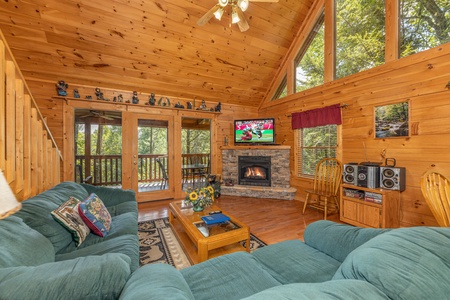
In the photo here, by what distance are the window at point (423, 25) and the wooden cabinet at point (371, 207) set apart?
2174mm

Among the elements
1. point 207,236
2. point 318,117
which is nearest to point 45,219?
point 207,236

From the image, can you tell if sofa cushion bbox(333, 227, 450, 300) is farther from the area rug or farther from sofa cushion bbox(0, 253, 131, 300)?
the area rug

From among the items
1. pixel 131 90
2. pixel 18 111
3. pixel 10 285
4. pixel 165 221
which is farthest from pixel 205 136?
pixel 10 285

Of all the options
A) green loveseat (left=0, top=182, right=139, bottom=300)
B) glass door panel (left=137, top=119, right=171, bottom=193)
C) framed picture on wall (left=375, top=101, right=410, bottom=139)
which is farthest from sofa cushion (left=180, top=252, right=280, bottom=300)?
glass door panel (left=137, top=119, right=171, bottom=193)

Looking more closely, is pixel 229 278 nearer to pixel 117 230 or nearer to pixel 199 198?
pixel 117 230

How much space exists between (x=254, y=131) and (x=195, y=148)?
1699mm

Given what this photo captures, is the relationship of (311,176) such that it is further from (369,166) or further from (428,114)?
(428,114)

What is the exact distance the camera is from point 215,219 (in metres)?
2.21

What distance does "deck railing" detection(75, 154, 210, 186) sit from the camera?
14.8ft

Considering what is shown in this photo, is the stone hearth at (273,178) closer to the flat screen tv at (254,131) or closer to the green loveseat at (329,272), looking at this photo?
the flat screen tv at (254,131)

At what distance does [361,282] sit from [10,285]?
1.32m

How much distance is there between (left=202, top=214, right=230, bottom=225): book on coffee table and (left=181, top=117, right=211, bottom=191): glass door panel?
9.44 ft

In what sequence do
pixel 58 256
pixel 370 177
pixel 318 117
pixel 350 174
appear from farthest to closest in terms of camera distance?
pixel 318 117, pixel 350 174, pixel 370 177, pixel 58 256

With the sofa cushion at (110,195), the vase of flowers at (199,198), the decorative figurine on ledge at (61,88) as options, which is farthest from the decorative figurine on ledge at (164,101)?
the vase of flowers at (199,198)
